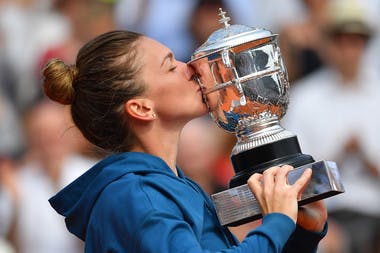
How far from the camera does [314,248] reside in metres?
2.74

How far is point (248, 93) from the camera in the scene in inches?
106

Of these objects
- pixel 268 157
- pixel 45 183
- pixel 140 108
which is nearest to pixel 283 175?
pixel 268 157

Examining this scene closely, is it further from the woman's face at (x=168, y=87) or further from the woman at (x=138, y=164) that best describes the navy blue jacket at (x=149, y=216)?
the woman's face at (x=168, y=87)

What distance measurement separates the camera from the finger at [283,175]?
2473 millimetres

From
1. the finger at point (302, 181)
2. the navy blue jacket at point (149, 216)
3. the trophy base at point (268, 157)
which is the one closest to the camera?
the navy blue jacket at point (149, 216)

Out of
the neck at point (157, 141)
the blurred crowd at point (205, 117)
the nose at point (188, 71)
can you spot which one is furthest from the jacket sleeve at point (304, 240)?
the blurred crowd at point (205, 117)

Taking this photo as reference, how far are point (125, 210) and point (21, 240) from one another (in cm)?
344

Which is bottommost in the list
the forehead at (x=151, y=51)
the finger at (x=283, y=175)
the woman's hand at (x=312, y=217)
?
the woman's hand at (x=312, y=217)

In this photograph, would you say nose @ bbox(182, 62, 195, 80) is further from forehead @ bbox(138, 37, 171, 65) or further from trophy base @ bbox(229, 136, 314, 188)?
trophy base @ bbox(229, 136, 314, 188)

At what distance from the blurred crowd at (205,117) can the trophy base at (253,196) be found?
9.24ft

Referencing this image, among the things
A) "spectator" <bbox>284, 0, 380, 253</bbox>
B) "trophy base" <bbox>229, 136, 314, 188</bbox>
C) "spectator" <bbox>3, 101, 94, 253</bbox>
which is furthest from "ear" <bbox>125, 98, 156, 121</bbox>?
"spectator" <bbox>284, 0, 380, 253</bbox>

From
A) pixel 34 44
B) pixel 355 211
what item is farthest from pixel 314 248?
pixel 34 44

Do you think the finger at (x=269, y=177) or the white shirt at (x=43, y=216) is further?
the white shirt at (x=43, y=216)

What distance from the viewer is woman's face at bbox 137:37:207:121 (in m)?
2.67
